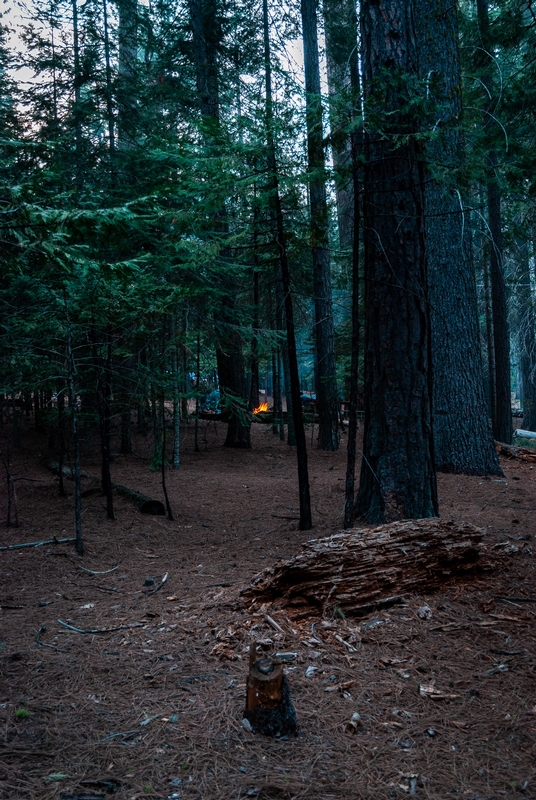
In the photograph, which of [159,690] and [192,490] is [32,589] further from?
[192,490]

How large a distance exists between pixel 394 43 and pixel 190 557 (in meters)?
6.11

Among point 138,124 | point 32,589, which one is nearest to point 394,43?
point 32,589

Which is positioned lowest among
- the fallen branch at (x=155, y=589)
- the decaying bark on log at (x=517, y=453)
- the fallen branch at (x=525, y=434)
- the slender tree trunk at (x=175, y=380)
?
the fallen branch at (x=155, y=589)

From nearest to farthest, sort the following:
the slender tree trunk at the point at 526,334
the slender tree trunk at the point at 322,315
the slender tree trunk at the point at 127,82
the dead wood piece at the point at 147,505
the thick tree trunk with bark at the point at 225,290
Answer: the dead wood piece at the point at 147,505, the slender tree trunk at the point at 127,82, the thick tree trunk with bark at the point at 225,290, the slender tree trunk at the point at 322,315, the slender tree trunk at the point at 526,334

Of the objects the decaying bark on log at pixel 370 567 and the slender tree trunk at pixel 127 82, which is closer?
the decaying bark on log at pixel 370 567

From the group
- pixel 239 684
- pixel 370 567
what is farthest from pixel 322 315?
pixel 239 684

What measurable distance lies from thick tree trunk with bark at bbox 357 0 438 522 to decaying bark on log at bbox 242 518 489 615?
3.72 feet

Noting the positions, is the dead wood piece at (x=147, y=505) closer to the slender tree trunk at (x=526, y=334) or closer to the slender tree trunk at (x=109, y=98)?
the slender tree trunk at (x=109, y=98)

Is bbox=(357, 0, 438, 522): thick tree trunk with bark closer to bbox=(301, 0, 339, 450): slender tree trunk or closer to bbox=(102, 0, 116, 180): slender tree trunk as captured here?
bbox=(301, 0, 339, 450): slender tree trunk

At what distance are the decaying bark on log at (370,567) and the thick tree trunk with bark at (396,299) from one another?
3.72ft

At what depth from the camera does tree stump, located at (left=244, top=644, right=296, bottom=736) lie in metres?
3.00

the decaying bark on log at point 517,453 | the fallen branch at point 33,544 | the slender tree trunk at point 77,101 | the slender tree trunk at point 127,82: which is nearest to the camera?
the fallen branch at point 33,544

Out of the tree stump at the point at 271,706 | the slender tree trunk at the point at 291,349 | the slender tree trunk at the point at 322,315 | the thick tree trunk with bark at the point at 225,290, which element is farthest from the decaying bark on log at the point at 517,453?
the tree stump at the point at 271,706

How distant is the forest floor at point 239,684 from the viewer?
8.75ft
